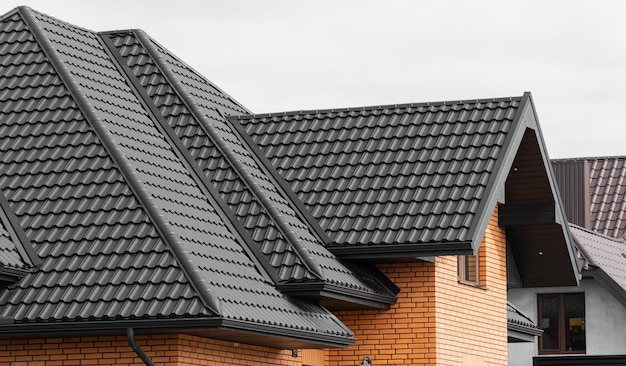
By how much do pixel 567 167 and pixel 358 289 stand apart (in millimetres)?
19779

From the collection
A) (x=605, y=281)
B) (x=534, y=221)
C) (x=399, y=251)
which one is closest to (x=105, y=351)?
(x=399, y=251)

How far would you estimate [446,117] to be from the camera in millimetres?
18078

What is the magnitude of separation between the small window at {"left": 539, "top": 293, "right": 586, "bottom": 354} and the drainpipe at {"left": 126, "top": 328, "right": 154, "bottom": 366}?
18844 millimetres

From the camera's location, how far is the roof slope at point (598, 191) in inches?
1352

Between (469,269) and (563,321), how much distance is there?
13261 mm

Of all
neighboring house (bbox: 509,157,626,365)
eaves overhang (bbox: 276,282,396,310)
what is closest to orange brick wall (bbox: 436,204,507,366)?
eaves overhang (bbox: 276,282,396,310)

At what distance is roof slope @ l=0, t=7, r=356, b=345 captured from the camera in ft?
43.0

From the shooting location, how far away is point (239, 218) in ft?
52.4

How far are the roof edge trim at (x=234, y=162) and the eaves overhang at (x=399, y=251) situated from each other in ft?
2.59

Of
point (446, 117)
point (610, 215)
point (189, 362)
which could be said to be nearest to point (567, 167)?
point (610, 215)

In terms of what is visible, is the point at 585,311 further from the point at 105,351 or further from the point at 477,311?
the point at 105,351

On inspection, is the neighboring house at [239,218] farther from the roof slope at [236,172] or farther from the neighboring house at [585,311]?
the neighboring house at [585,311]

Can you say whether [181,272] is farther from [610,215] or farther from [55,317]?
[610,215]

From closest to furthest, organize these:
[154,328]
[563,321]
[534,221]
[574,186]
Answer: [154,328], [534,221], [563,321], [574,186]
